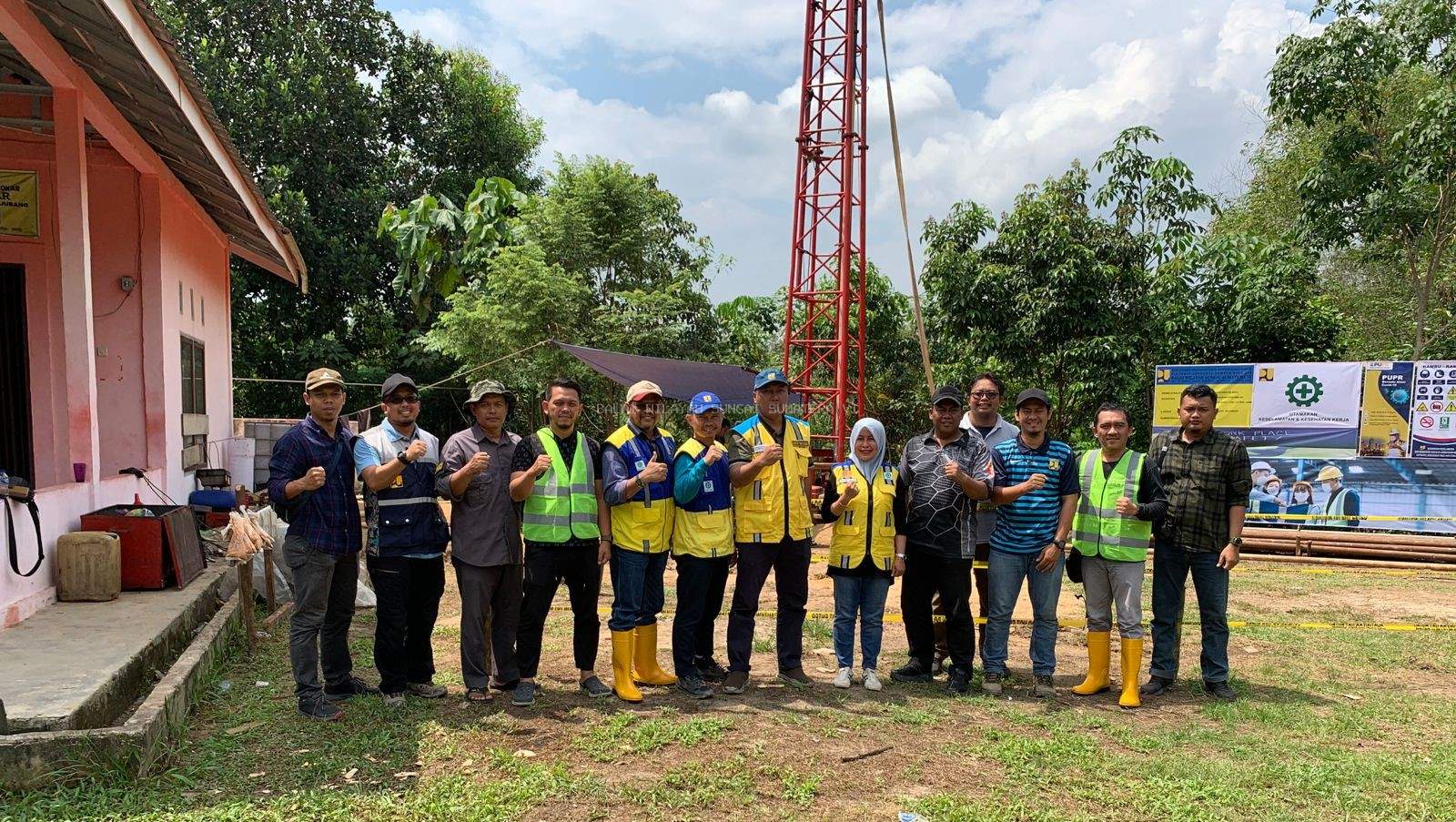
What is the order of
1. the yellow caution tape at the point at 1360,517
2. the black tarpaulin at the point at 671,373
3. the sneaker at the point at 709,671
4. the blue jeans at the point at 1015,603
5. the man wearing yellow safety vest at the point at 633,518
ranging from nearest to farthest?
the man wearing yellow safety vest at the point at 633,518, the blue jeans at the point at 1015,603, the sneaker at the point at 709,671, the black tarpaulin at the point at 671,373, the yellow caution tape at the point at 1360,517

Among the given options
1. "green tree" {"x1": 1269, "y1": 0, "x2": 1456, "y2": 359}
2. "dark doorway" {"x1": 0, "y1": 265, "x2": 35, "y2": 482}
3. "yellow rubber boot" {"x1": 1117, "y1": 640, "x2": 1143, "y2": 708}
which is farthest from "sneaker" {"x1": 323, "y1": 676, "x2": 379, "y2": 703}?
"green tree" {"x1": 1269, "y1": 0, "x2": 1456, "y2": 359}

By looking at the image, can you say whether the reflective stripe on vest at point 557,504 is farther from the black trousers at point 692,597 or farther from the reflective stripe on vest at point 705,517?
the black trousers at point 692,597

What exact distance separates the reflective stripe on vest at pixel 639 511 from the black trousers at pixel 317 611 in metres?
1.37

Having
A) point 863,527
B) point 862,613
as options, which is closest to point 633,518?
point 863,527

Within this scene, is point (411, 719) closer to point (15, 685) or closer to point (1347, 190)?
point (15, 685)

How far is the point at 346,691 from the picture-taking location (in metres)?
4.90

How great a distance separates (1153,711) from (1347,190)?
41.6ft

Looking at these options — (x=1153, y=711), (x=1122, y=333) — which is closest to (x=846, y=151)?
(x=1122, y=333)

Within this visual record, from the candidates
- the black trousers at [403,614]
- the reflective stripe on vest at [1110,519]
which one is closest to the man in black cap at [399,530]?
the black trousers at [403,614]

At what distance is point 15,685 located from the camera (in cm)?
421

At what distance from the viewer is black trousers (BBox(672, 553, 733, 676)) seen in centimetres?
514

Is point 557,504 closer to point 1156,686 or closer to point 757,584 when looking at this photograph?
point 757,584

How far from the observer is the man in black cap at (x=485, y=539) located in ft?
15.8

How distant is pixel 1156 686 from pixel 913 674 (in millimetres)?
1392
